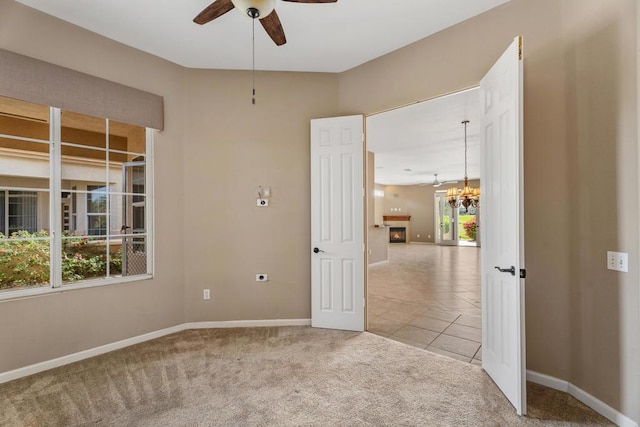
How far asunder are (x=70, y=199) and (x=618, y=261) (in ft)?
14.4

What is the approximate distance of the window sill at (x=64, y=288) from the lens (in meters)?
2.47

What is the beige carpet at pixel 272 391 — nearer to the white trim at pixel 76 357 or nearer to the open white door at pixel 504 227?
the white trim at pixel 76 357

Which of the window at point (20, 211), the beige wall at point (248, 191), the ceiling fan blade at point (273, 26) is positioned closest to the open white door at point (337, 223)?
the beige wall at point (248, 191)

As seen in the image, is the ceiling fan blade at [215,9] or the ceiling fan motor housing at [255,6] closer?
the ceiling fan motor housing at [255,6]

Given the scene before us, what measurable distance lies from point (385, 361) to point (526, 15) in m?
3.14

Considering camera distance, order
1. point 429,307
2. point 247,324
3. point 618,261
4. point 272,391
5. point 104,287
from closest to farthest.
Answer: point 618,261 → point 272,391 → point 104,287 → point 247,324 → point 429,307

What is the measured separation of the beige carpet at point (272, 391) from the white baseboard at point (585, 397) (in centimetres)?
6

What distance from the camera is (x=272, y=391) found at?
2.24 meters

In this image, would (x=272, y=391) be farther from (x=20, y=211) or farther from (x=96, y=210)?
(x=20, y=211)

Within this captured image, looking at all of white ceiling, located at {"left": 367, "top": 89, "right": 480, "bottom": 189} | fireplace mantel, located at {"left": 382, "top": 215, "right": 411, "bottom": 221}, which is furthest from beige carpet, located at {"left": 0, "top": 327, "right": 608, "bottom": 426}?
fireplace mantel, located at {"left": 382, "top": 215, "right": 411, "bottom": 221}

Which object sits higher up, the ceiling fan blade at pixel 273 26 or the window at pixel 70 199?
the ceiling fan blade at pixel 273 26

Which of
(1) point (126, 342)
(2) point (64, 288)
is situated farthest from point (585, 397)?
(2) point (64, 288)

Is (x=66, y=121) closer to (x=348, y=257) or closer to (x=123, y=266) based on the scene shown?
(x=123, y=266)

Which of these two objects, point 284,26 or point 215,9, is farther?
point 284,26
